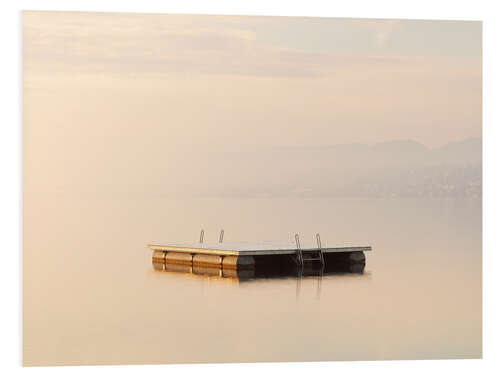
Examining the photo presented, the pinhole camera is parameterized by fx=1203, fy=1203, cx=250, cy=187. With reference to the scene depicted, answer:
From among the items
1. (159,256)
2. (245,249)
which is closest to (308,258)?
(245,249)

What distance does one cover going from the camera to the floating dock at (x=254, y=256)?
13.9 m

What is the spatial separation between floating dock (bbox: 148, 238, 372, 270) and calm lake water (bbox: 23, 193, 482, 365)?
317 millimetres

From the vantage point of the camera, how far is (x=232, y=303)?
38.9 ft

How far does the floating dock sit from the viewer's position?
1391 centimetres

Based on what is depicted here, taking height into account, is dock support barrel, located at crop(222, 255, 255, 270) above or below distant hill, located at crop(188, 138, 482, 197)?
below

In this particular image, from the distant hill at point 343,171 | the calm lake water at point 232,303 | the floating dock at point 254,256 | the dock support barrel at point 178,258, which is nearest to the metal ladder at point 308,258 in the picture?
the floating dock at point 254,256

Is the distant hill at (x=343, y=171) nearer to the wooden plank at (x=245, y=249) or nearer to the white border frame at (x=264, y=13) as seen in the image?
the wooden plank at (x=245, y=249)

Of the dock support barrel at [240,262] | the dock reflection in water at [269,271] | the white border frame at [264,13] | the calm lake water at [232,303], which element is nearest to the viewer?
the white border frame at [264,13]

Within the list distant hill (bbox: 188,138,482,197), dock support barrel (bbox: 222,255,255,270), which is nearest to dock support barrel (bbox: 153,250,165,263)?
distant hill (bbox: 188,138,482,197)

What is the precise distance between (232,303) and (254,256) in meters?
2.25

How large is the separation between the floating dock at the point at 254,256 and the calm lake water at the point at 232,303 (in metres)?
0.32

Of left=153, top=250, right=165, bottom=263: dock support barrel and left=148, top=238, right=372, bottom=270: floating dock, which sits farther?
left=153, top=250, right=165, bottom=263: dock support barrel

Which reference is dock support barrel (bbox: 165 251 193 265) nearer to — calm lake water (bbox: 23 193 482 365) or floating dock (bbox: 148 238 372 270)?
floating dock (bbox: 148 238 372 270)

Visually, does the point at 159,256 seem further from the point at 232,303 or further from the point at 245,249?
the point at 232,303
